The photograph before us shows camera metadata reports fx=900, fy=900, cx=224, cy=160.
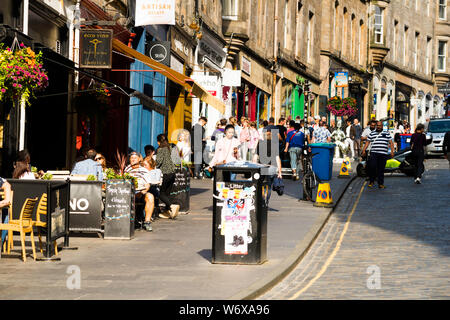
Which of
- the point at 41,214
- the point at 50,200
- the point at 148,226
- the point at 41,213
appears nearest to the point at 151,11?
the point at 148,226

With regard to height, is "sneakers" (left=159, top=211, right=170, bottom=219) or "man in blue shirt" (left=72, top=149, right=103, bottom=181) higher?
"man in blue shirt" (left=72, top=149, right=103, bottom=181)

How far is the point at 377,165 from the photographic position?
2514 centimetres

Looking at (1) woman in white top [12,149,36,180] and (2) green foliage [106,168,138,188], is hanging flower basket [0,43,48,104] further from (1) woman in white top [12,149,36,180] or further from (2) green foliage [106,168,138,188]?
(2) green foliage [106,168,138,188]

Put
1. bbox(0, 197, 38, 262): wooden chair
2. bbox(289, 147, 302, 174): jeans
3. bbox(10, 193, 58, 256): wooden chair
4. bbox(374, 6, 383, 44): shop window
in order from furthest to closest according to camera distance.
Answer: bbox(374, 6, 383, 44): shop window < bbox(289, 147, 302, 174): jeans < bbox(10, 193, 58, 256): wooden chair < bbox(0, 197, 38, 262): wooden chair

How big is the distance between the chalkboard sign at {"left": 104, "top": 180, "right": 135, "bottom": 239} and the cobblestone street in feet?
9.90

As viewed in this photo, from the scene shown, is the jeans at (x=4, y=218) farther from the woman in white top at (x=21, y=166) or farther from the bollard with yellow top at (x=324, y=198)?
Answer: the bollard with yellow top at (x=324, y=198)

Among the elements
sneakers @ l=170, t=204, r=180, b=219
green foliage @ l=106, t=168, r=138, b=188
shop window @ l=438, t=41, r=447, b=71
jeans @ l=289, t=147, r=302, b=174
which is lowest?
sneakers @ l=170, t=204, r=180, b=219

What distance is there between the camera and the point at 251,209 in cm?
1198

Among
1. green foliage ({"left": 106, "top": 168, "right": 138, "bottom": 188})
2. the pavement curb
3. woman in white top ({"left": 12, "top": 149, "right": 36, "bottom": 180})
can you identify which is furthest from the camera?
green foliage ({"left": 106, "top": 168, "right": 138, "bottom": 188})

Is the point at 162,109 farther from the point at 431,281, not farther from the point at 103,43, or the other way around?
the point at 431,281

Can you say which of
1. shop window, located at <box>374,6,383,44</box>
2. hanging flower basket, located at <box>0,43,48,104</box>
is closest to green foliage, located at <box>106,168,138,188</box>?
hanging flower basket, located at <box>0,43,48,104</box>

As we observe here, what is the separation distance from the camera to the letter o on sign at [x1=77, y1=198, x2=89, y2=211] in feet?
47.9

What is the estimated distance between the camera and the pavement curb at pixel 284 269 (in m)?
9.75
